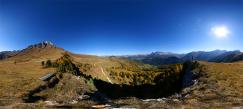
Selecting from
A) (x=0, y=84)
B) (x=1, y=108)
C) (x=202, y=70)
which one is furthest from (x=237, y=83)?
(x=0, y=84)

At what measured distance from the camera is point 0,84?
9200 cm

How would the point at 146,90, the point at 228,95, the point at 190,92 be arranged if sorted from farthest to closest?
the point at 146,90, the point at 190,92, the point at 228,95

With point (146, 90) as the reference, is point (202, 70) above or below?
above

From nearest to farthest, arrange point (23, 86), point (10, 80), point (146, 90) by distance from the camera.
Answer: point (23, 86) → point (10, 80) → point (146, 90)

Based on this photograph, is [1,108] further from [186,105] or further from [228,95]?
[228,95]

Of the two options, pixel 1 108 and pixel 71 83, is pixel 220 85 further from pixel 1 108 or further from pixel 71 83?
pixel 1 108

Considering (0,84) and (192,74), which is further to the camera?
(192,74)

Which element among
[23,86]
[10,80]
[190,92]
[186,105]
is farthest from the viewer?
[10,80]

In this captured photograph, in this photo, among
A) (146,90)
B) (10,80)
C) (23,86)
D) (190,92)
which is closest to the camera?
(190,92)

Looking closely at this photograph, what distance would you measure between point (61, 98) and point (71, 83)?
1115cm

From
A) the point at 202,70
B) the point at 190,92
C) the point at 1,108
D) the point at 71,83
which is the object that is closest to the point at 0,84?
the point at 71,83

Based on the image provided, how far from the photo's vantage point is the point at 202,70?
99688 mm

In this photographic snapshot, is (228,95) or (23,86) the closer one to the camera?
(228,95)

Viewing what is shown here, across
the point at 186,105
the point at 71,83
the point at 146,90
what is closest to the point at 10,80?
the point at 71,83
